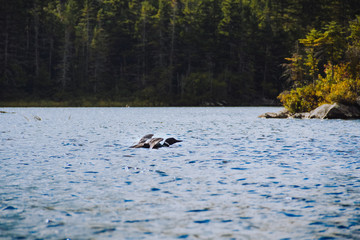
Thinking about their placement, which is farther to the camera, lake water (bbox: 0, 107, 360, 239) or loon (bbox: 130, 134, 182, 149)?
loon (bbox: 130, 134, 182, 149)

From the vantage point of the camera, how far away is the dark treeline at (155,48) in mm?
86000

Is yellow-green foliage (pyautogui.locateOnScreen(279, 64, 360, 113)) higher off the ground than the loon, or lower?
higher

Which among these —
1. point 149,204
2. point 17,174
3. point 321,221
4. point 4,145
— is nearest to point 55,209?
point 149,204

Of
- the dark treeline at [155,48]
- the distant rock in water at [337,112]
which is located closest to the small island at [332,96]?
the distant rock in water at [337,112]

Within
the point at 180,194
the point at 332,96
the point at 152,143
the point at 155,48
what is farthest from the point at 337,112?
the point at 155,48

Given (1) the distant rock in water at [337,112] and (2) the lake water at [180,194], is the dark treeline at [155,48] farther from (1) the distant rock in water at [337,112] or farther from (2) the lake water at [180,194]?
(2) the lake water at [180,194]

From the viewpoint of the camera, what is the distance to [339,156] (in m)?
13.2

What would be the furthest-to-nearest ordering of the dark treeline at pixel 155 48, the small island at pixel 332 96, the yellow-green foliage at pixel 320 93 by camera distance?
the dark treeline at pixel 155 48 → the yellow-green foliage at pixel 320 93 → the small island at pixel 332 96

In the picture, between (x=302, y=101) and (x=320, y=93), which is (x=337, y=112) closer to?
(x=320, y=93)

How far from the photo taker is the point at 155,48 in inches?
3875

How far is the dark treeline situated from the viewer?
86.0 meters

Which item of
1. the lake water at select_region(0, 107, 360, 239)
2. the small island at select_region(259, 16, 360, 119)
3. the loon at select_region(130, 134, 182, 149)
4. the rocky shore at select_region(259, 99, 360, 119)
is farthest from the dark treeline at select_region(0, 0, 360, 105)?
the lake water at select_region(0, 107, 360, 239)

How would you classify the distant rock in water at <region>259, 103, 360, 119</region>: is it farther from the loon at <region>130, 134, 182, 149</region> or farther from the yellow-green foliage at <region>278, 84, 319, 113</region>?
the loon at <region>130, 134, 182, 149</region>

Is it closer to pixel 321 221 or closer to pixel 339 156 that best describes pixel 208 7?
pixel 339 156
